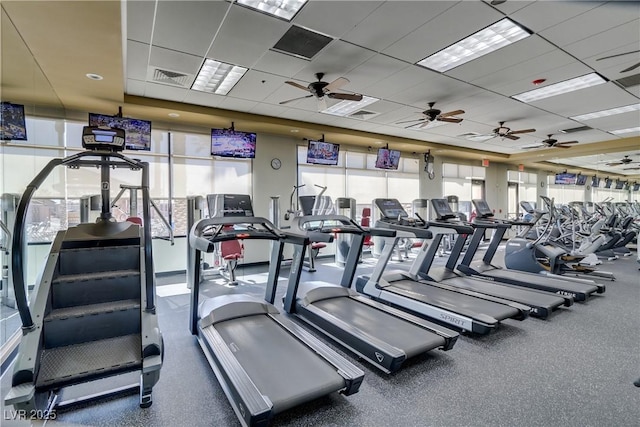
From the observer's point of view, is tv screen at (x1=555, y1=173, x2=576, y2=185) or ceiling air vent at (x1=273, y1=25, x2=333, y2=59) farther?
tv screen at (x1=555, y1=173, x2=576, y2=185)

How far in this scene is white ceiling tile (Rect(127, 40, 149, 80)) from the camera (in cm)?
366

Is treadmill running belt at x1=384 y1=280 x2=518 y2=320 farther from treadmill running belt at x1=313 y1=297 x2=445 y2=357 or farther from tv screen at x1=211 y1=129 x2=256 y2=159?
tv screen at x1=211 y1=129 x2=256 y2=159

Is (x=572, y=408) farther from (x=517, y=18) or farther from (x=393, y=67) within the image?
(x=393, y=67)

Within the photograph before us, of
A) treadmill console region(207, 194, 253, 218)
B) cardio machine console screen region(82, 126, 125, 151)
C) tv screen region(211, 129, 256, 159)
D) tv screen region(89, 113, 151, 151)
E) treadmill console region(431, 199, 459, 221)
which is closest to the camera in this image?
cardio machine console screen region(82, 126, 125, 151)

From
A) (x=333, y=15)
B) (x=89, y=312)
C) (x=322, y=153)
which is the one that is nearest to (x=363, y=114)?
(x=322, y=153)

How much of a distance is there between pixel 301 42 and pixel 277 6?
63cm

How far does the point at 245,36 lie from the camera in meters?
3.53

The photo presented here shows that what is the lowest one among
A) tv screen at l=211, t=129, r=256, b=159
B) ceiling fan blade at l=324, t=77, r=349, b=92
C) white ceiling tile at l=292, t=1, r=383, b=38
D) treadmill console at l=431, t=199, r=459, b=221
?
treadmill console at l=431, t=199, r=459, b=221

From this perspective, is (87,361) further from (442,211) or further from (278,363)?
(442,211)

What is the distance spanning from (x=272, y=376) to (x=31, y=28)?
12.1ft

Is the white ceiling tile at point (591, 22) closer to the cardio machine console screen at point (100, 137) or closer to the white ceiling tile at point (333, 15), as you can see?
the white ceiling tile at point (333, 15)

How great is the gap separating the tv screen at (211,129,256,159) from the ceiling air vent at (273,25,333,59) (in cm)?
302

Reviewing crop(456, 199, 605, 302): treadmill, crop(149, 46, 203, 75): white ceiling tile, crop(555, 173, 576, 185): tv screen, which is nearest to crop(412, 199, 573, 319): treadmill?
crop(456, 199, 605, 302): treadmill

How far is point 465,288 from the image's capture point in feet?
16.1
